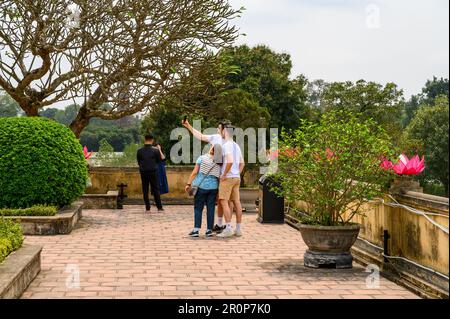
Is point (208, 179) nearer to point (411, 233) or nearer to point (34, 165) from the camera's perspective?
point (34, 165)

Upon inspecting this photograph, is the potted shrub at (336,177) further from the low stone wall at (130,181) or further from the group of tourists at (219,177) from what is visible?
the low stone wall at (130,181)

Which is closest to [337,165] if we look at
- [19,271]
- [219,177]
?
[219,177]

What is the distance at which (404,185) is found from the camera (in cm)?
807

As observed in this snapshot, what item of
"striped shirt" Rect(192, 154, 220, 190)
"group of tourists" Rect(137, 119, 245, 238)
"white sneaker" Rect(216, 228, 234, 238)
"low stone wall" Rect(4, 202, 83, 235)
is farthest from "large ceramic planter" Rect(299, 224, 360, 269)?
"low stone wall" Rect(4, 202, 83, 235)

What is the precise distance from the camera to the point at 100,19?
1764cm

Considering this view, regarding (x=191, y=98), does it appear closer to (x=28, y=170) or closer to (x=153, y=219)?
(x=153, y=219)

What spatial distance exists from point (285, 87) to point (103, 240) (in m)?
38.2

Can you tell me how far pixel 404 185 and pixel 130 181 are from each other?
13.3m

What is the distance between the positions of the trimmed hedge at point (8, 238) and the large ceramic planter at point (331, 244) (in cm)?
364

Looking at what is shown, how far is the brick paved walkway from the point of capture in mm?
7129

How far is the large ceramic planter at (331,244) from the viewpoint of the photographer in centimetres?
855

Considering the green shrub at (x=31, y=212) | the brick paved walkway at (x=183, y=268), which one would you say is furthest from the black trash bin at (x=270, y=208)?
the green shrub at (x=31, y=212)

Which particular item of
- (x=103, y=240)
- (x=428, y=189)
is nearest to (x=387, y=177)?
(x=103, y=240)
